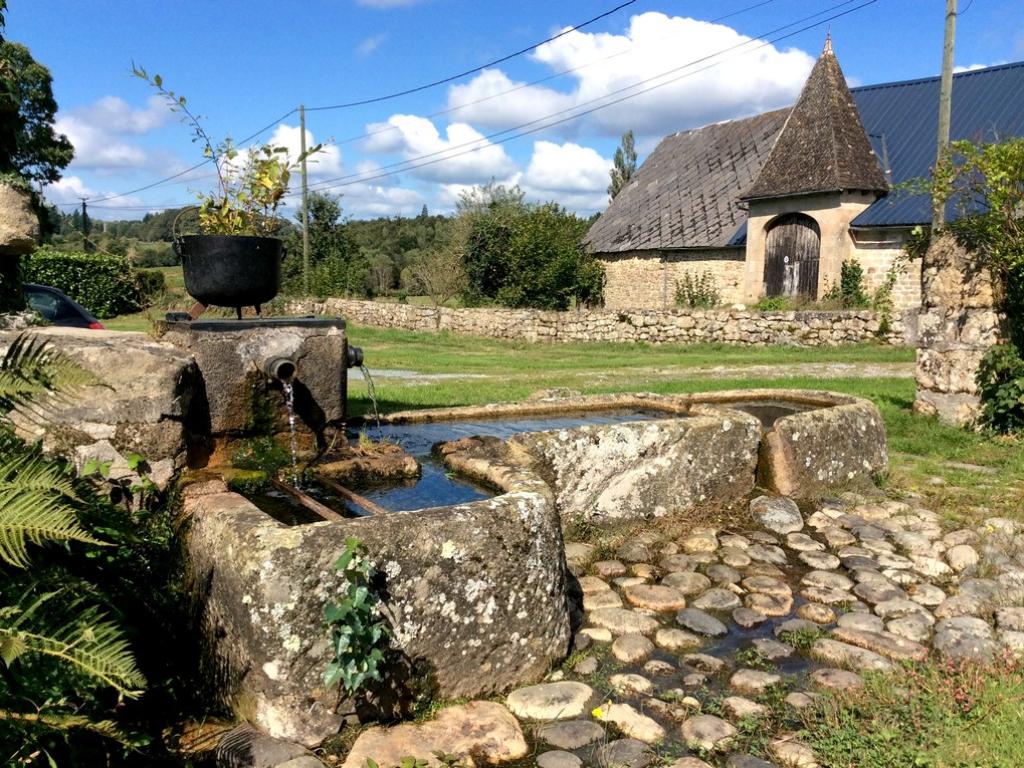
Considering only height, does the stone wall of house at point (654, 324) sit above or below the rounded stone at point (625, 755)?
above

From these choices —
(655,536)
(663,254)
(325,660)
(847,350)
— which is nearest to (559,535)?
(325,660)

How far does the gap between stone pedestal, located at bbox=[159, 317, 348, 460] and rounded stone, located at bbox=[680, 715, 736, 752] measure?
2786 millimetres

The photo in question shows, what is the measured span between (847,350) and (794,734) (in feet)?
52.7

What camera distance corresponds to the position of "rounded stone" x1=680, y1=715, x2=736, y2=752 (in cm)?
272

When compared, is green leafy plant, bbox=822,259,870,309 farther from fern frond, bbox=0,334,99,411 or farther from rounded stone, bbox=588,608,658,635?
fern frond, bbox=0,334,99,411

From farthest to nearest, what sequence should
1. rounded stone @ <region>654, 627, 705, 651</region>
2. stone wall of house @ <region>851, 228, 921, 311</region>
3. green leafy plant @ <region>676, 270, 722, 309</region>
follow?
1. green leafy plant @ <region>676, 270, 722, 309</region>
2. stone wall of house @ <region>851, 228, 921, 311</region>
3. rounded stone @ <region>654, 627, 705, 651</region>

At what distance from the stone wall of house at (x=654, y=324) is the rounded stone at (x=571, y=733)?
17114 mm

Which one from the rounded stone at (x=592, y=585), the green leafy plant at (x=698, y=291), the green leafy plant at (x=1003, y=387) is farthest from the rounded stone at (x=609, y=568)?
the green leafy plant at (x=698, y=291)

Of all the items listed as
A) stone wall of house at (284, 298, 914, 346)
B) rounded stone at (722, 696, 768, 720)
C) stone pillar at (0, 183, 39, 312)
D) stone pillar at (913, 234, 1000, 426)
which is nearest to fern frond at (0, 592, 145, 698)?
rounded stone at (722, 696, 768, 720)

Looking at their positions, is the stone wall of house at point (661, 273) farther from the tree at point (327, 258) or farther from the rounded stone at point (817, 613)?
the rounded stone at point (817, 613)

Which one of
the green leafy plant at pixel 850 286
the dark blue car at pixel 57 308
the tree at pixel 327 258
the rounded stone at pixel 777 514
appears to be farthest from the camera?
the tree at pixel 327 258

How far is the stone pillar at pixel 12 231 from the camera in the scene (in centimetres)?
412

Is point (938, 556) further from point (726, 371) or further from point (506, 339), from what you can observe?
point (506, 339)

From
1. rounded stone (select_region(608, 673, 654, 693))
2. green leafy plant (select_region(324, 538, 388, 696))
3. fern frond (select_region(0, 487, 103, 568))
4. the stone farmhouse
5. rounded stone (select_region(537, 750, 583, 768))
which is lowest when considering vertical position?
rounded stone (select_region(537, 750, 583, 768))
